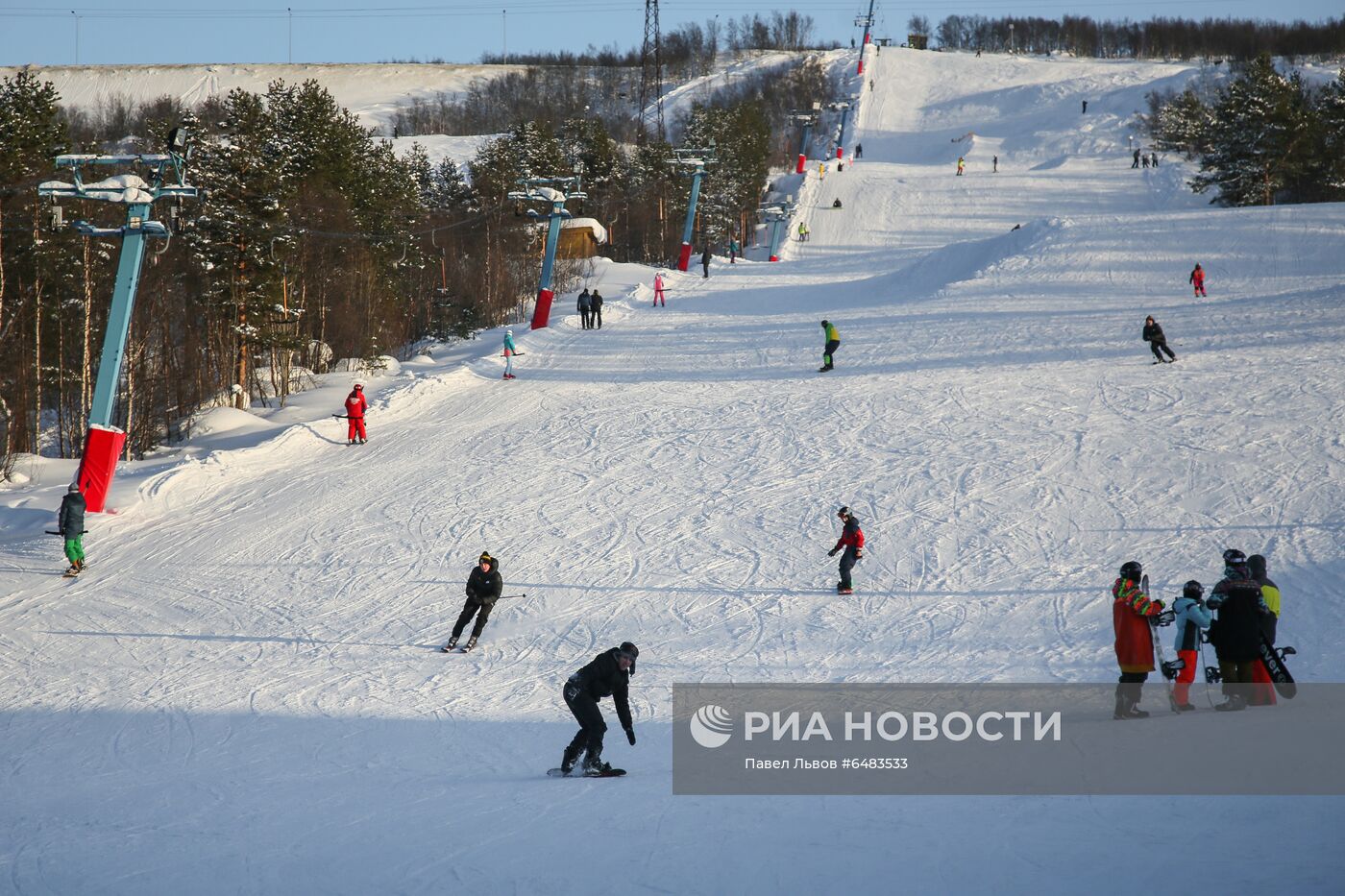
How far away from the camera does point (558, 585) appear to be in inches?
512

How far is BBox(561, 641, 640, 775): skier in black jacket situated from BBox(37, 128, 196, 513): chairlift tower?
11.8 metres

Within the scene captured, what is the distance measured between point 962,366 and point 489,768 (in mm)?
17828

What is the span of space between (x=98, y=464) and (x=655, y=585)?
945 cm

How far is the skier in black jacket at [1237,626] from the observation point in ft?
25.0

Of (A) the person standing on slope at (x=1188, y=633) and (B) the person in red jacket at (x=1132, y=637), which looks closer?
(B) the person in red jacket at (x=1132, y=637)

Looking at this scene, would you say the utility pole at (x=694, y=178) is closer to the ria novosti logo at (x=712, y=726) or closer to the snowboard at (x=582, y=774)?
the ria novosti logo at (x=712, y=726)

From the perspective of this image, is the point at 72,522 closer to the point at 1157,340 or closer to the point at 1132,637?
the point at 1132,637

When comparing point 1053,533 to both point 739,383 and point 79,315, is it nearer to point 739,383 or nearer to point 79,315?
point 739,383

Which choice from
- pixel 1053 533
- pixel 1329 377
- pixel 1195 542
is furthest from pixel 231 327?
pixel 1329 377

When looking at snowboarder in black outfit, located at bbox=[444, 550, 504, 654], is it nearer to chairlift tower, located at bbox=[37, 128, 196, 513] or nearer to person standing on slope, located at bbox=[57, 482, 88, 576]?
person standing on slope, located at bbox=[57, 482, 88, 576]

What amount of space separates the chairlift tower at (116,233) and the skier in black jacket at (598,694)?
38.7ft

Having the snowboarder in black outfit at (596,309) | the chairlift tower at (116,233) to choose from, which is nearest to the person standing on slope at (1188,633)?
the chairlift tower at (116,233)

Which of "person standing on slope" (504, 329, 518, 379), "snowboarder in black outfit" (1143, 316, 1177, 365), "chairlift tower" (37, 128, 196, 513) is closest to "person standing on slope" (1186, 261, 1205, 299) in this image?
"snowboarder in black outfit" (1143, 316, 1177, 365)

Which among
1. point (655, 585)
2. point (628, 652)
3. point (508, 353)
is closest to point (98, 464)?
point (655, 585)
